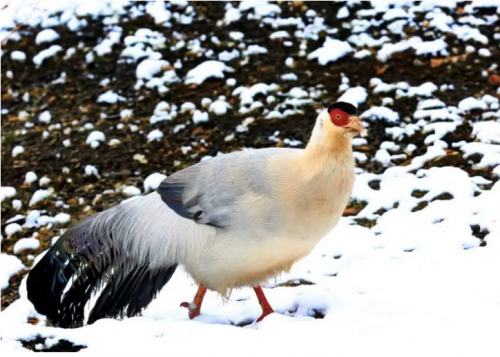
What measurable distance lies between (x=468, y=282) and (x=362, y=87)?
3245 mm

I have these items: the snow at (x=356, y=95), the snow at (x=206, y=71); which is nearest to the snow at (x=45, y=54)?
the snow at (x=206, y=71)

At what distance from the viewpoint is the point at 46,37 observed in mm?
8336

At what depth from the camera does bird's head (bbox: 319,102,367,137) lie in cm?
362

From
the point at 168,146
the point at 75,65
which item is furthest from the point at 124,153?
the point at 75,65

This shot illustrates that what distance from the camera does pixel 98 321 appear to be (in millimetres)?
3787

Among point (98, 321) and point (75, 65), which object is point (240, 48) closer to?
point (75, 65)

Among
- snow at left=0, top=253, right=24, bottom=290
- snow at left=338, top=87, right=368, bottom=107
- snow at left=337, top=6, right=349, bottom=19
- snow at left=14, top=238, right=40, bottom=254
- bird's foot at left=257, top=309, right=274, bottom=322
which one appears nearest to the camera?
bird's foot at left=257, top=309, right=274, bottom=322

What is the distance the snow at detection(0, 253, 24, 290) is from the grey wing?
1813 mm

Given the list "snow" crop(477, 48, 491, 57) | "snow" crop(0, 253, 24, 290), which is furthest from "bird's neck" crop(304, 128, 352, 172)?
"snow" crop(477, 48, 491, 57)

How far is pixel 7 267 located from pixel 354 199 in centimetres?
272

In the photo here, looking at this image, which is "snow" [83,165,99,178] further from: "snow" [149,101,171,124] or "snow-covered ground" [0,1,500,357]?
"snow" [149,101,171,124]

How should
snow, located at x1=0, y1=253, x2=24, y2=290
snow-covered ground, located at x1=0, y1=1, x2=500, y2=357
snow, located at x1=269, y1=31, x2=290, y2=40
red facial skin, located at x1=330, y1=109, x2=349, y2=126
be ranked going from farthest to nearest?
1. snow, located at x1=269, y1=31, x2=290, y2=40
2. snow, located at x1=0, y1=253, x2=24, y2=290
3. red facial skin, located at x1=330, y1=109, x2=349, y2=126
4. snow-covered ground, located at x1=0, y1=1, x2=500, y2=357

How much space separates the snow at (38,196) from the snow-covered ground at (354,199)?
0.01 meters

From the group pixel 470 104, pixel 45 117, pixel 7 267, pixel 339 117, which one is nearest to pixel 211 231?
pixel 339 117
